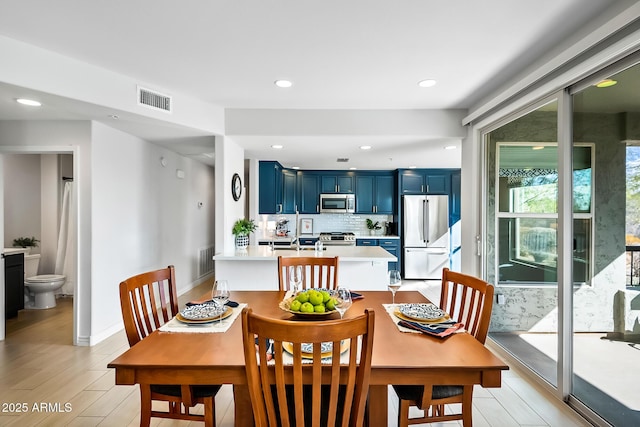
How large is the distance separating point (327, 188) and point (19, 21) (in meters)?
5.26

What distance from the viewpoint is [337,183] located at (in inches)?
271

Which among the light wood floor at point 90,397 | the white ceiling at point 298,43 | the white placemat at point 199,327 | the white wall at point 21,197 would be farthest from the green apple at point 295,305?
the white wall at point 21,197

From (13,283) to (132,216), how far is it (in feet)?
5.48

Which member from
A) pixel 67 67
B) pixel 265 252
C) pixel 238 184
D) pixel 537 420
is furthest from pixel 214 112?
pixel 537 420

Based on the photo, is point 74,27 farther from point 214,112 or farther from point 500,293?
point 500,293

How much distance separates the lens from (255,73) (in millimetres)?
2795

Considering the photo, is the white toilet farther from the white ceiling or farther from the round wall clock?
the round wall clock

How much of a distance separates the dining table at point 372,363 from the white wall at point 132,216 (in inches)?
95.7

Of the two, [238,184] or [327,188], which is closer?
[238,184]

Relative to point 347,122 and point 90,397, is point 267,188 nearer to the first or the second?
point 347,122

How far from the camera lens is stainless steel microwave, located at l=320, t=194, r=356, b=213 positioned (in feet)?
22.3

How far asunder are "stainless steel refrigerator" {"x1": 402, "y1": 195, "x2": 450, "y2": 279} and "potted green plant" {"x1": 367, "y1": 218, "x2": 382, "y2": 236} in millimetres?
756

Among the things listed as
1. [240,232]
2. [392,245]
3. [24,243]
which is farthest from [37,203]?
[392,245]

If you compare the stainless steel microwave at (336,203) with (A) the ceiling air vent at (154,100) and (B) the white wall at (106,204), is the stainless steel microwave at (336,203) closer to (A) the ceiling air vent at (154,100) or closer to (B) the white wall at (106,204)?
(B) the white wall at (106,204)
